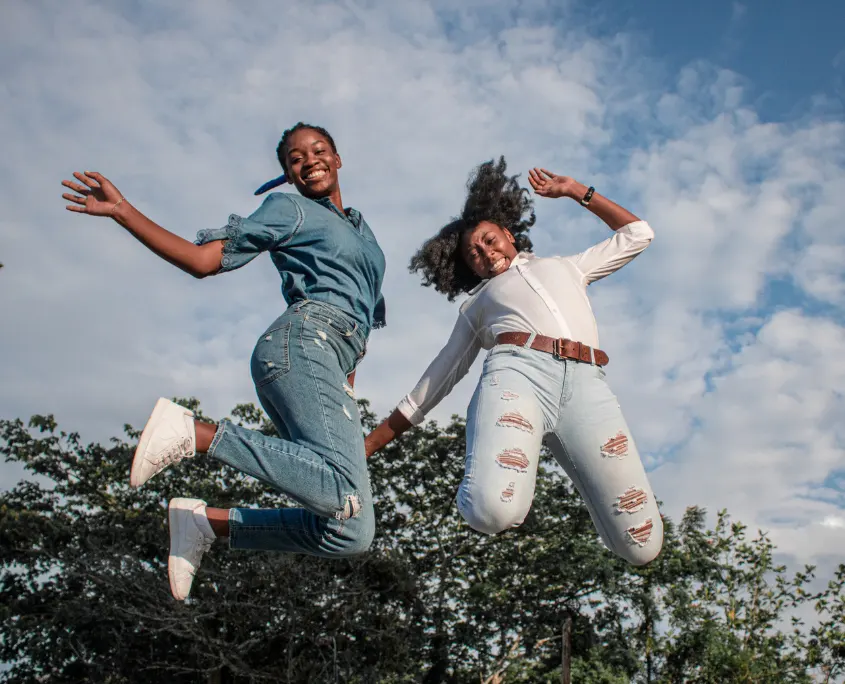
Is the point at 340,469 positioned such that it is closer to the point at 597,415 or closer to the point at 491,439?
the point at 491,439

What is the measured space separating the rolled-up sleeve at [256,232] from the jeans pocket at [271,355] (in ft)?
0.91

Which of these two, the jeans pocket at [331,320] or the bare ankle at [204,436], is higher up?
the jeans pocket at [331,320]

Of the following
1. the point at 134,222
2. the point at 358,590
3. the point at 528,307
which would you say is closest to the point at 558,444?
the point at 528,307

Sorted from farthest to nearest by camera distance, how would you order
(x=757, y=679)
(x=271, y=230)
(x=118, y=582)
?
(x=118, y=582), (x=757, y=679), (x=271, y=230)

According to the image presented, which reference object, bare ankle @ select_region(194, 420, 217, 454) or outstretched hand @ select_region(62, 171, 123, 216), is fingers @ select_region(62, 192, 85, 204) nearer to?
outstretched hand @ select_region(62, 171, 123, 216)

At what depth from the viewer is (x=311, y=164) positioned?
3344mm

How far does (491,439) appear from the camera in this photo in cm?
312

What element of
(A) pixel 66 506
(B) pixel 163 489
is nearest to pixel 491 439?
(B) pixel 163 489

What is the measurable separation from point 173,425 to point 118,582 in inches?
436

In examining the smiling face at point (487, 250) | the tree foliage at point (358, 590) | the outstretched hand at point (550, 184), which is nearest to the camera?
the outstretched hand at point (550, 184)

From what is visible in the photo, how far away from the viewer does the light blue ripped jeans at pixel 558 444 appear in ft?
10.1

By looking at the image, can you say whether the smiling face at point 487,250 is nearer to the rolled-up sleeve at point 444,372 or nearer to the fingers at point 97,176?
the rolled-up sleeve at point 444,372

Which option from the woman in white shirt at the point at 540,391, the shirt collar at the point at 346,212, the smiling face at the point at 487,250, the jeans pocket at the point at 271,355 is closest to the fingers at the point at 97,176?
the jeans pocket at the point at 271,355

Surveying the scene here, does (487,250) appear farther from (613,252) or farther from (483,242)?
(613,252)
